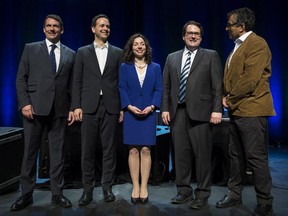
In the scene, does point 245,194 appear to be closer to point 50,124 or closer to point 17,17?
point 50,124

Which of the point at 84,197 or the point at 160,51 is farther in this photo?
the point at 160,51

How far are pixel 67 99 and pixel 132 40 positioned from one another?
28.9 inches

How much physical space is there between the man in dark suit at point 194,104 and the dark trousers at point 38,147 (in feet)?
2.95

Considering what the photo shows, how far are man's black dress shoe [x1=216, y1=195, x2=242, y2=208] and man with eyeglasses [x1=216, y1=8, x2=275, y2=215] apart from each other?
0.82 feet

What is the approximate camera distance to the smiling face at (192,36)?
3.10m

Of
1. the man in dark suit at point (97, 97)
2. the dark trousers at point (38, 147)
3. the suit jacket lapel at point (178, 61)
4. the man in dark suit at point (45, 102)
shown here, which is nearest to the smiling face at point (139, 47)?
the man in dark suit at point (97, 97)

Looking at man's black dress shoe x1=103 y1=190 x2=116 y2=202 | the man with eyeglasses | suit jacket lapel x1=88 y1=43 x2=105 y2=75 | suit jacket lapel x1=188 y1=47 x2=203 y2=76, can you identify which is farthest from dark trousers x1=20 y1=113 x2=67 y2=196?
the man with eyeglasses

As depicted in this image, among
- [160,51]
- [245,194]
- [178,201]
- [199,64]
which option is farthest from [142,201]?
[160,51]

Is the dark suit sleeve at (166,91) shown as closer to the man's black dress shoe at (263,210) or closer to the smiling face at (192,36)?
the smiling face at (192,36)

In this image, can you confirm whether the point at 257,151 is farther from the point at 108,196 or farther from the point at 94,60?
the point at 94,60

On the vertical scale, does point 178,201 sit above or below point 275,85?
below

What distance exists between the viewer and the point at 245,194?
3.50 meters

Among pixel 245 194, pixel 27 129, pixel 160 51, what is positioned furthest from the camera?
pixel 160 51

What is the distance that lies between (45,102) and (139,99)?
2.49ft
